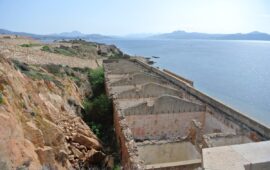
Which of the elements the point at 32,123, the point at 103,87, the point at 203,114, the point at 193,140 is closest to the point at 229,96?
the point at 103,87

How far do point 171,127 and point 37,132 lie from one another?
8.24 metres

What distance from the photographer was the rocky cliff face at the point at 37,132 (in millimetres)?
7262

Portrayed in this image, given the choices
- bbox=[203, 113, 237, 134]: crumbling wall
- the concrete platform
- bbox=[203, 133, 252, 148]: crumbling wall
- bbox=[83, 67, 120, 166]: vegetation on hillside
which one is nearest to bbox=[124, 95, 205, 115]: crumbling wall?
bbox=[203, 113, 237, 134]: crumbling wall

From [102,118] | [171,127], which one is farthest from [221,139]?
[102,118]

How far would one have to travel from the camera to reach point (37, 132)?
28.7 ft

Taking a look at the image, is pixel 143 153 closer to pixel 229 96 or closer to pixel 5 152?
pixel 5 152

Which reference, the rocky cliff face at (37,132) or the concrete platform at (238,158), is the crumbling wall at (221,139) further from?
the concrete platform at (238,158)

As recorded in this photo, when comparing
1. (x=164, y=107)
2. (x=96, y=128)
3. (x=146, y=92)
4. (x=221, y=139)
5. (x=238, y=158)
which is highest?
(x=238, y=158)

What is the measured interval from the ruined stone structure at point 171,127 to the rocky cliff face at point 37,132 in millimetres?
2027

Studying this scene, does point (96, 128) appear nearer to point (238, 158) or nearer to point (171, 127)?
point (171, 127)

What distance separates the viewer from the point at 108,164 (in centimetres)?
1195

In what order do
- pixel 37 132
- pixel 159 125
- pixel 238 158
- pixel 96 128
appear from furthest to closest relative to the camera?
1. pixel 96 128
2. pixel 159 125
3. pixel 37 132
4. pixel 238 158

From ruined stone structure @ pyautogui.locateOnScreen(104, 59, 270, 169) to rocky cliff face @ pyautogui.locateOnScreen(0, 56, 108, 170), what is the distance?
203 cm

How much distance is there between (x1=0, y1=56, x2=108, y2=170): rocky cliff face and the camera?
7262mm
